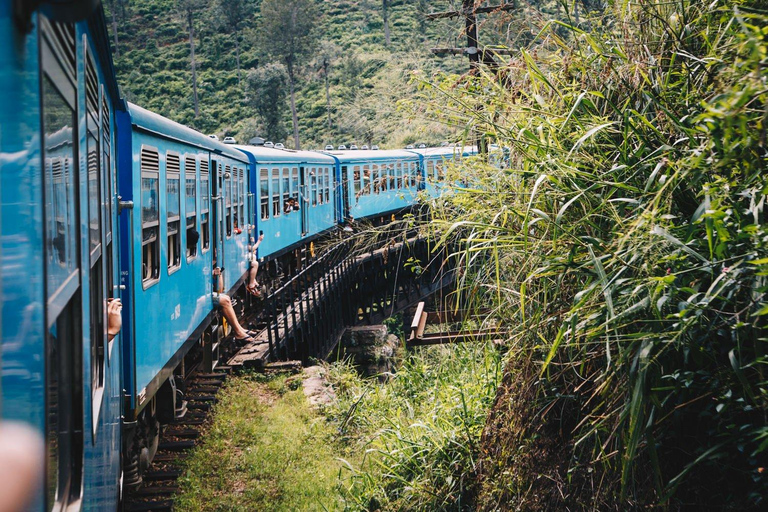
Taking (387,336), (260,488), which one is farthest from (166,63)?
(260,488)

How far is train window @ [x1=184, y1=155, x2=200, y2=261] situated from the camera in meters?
7.69

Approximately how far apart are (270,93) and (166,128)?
4955 centimetres

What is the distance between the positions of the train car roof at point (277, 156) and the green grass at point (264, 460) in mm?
5494

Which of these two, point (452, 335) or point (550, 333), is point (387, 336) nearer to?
point (452, 335)

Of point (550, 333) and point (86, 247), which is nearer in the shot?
point (86, 247)

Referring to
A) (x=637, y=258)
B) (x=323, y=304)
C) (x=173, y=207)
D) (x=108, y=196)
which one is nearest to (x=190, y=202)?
(x=173, y=207)

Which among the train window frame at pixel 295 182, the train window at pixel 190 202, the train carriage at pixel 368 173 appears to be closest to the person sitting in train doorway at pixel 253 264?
the train window frame at pixel 295 182

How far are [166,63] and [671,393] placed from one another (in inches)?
2814

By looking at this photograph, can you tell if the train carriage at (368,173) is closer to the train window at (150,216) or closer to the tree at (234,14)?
the train window at (150,216)

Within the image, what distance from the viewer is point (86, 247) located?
7.73 feet

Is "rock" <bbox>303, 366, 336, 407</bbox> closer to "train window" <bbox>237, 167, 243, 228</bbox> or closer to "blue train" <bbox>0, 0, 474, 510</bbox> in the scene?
"blue train" <bbox>0, 0, 474, 510</bbox>

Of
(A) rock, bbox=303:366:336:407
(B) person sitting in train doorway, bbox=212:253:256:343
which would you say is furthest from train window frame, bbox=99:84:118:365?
(A) rock, bbox=303:366:336:407

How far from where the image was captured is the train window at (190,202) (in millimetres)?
7688

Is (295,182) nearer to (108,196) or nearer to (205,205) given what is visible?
(205,205)
